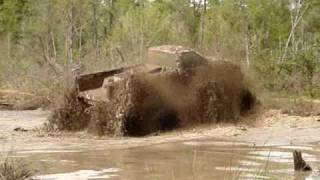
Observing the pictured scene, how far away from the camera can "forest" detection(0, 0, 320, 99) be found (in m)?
24.8

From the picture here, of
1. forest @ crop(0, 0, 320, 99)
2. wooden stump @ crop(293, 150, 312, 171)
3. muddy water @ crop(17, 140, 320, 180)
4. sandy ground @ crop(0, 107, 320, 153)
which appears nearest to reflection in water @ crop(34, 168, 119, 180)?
muddy water @ crop(17, 140, 320, 180)

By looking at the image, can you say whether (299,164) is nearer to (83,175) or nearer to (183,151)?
(83,175)

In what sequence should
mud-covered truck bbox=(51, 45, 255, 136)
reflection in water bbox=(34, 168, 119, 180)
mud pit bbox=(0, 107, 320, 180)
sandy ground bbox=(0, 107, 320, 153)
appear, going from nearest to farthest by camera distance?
1. reflection in water bbox=(34, 168, 119, 180)
2. mud pit bbox=(0, 107, 320, 180)
3. sandy ground bbox=(0, 107, 320, 153)
4. mud-covered truck bbox=(51, 45, 255, 136)

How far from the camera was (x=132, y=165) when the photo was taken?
1131cm

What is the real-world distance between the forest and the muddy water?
9870mm

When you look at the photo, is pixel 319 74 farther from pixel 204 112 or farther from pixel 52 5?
pixel 52 5

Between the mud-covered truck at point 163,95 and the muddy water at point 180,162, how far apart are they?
245cm

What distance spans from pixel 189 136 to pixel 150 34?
68.6 ft

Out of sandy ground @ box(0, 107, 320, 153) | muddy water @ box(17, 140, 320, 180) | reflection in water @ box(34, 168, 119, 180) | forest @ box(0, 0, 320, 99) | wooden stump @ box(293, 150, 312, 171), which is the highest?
forest @ box(0, 0, 320, 99)

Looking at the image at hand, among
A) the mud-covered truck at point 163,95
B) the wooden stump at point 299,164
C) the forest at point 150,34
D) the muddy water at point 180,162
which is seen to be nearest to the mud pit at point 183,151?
the muddy water at point 180,162

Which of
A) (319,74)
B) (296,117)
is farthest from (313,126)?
(319,74)

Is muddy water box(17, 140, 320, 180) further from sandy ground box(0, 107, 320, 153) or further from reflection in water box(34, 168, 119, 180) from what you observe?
sandy ground box(0, 107, 320, 153)

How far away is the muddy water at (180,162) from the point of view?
33.0ft

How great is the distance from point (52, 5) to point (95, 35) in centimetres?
488
